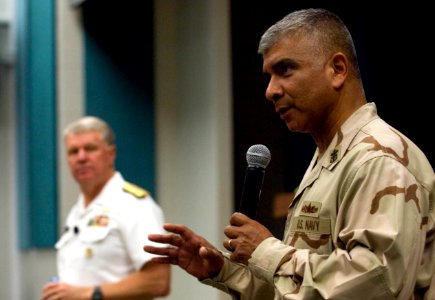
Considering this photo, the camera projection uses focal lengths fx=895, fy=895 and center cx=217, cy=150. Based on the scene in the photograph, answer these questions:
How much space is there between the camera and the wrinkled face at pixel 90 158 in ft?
13.8

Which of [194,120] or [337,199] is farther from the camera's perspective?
[194,120]

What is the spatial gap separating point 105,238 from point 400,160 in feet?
7.29

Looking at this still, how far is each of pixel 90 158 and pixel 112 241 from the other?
1.67ft

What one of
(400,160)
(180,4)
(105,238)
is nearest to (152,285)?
(105,238)

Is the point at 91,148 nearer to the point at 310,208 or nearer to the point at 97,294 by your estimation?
the point at 97,294

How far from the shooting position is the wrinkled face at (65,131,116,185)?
4221 mm

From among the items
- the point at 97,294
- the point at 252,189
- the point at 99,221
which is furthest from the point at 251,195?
the point at 99,221

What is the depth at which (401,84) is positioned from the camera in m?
5.14

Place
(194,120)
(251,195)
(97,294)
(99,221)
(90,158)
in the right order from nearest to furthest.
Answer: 1. (251,195)
2. (97,294)
3. (99,221)
4. (90,158)
5. (194,120)

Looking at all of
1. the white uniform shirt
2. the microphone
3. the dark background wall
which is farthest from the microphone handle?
the dark background wall

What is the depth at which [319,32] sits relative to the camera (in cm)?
214

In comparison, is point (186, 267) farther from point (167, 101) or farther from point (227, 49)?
point (167, 101)

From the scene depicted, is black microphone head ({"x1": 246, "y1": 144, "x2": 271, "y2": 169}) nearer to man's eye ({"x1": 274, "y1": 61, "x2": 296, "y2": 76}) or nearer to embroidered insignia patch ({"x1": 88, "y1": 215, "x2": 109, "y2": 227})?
man's eye ({"x1": 274, "y1": 61, "x2": 296, "y2": 76})

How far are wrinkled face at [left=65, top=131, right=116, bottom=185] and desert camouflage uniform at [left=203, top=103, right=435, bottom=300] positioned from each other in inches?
86.6
